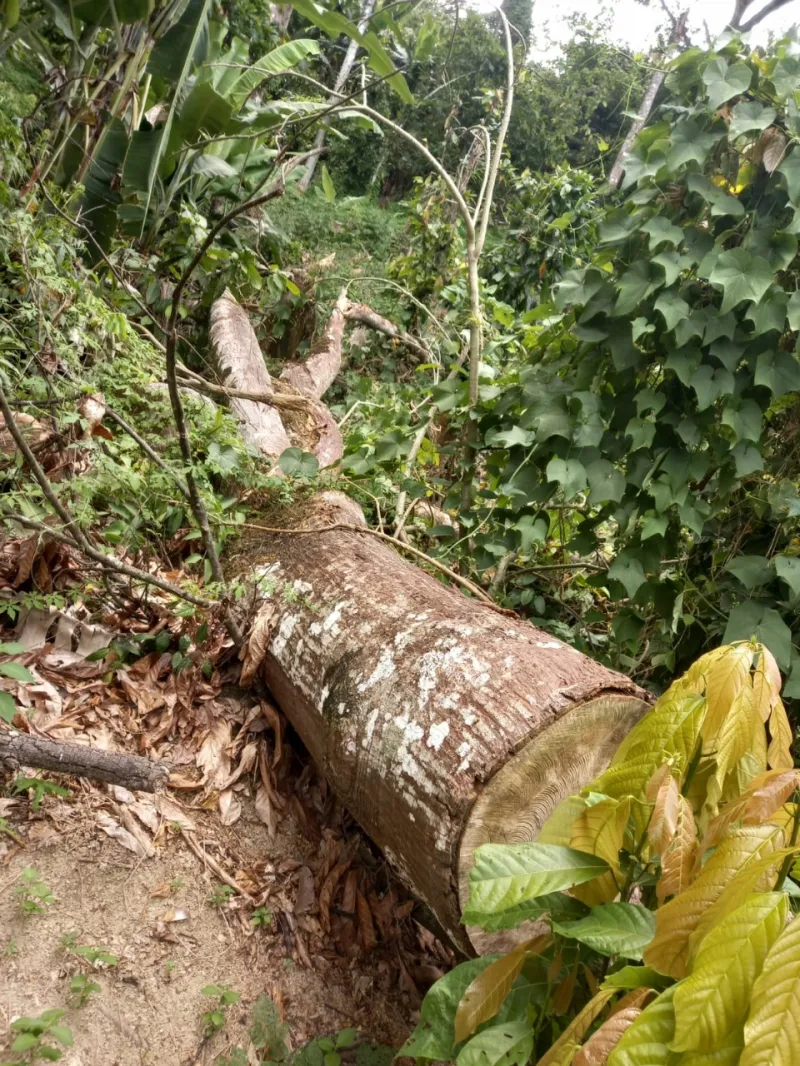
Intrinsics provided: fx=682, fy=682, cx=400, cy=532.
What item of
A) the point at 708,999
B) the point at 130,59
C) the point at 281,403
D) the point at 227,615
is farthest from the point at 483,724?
the point at 130,59

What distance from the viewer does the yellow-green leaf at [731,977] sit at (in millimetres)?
684

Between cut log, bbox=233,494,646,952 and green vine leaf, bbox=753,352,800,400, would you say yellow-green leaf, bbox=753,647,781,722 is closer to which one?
cut log, bbox=233,494,646,952

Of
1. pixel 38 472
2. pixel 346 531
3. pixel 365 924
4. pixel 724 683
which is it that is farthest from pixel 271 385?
pixel 724 683

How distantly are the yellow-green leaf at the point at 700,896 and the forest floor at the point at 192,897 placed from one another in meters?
0.98

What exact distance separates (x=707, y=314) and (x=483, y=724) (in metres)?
1.39

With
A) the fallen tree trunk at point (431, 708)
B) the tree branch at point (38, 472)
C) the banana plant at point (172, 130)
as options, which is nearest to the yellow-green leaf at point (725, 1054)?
the fallen tree trunk at point (431, 708)

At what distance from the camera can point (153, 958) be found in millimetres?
1503

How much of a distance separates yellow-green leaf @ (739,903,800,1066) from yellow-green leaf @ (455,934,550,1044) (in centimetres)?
52

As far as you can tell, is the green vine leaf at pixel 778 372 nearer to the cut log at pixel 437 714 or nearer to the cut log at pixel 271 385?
the cut log at pixel 437 714

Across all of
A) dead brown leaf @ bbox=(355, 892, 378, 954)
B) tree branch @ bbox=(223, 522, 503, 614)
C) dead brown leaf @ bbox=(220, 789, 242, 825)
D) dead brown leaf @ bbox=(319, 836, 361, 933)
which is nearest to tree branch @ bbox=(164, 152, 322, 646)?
tree branch @ bbox=(223, 522, 503, 614)

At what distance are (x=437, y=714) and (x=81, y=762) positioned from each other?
833 millimetres

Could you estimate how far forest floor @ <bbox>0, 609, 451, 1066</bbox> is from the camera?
54.9 inches

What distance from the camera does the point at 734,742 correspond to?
1.00 metres

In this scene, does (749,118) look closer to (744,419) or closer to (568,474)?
(744,419)
